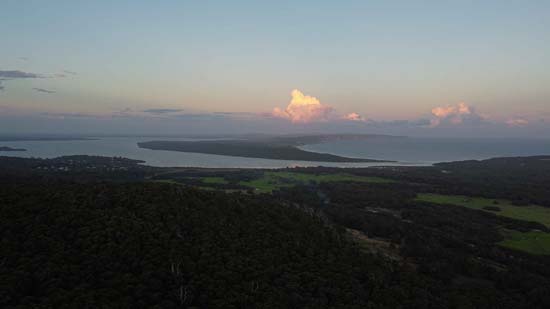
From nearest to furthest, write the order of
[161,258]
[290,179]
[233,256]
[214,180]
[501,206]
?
[161,258]
[233,256]
[501,206]
[214,180]
[290,179]

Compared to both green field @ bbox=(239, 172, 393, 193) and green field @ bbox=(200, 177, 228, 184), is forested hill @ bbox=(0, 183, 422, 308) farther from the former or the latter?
green field @ bbox=(200, 177, 228, 184)

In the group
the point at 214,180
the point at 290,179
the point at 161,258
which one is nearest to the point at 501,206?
the point at 290,179

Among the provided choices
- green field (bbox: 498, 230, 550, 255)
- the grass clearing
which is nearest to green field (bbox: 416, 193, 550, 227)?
green field (bbox: 498, 230, 550, 255)

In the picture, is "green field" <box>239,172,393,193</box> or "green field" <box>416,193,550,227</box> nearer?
"green field" <box>416,193,550,227</box>

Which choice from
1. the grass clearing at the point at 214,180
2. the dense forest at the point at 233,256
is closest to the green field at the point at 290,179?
the grass clearing at the point at 214,180

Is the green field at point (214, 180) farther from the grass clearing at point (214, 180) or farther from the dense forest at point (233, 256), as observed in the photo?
the dense forest at point (233, 256)

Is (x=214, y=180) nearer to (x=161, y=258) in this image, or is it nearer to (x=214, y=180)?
(x=214, y=180)
